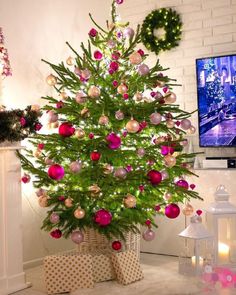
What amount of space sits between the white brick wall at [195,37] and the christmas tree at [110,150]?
952 mm

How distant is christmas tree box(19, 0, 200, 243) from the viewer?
3.19 m

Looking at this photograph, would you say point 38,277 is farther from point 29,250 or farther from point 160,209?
point 160,209

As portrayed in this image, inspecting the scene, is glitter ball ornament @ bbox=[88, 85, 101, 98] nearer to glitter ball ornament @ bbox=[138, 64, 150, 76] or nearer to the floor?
glitter ball ornament @ bbox=[138, 64, 150, 76]

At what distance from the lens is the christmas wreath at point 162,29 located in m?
4.41

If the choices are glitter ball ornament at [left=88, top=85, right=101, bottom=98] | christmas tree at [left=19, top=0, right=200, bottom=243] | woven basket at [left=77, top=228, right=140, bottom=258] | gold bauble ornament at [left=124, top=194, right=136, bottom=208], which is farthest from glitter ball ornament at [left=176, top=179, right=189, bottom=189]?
glitter ball ornament at [left=88, top=85, right=101, bottom=98]

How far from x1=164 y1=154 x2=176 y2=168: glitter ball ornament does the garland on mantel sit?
36.4 inches

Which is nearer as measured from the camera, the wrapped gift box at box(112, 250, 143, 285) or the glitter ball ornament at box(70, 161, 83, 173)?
the glitter ball ornament at box(70, 161, 83, 173)

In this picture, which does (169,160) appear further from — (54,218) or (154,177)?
(54,218)

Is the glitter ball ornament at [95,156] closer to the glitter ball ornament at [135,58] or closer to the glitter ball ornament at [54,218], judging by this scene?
the glitter ball ornament at [54,218]

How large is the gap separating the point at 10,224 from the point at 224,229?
60.5 inches

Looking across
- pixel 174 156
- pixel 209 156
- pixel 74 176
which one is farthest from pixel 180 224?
pixel 74 176

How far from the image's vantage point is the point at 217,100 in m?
4.10

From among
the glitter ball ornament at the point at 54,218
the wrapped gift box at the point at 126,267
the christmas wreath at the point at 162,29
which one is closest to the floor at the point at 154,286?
the wrapped gift box at the point at 126,267

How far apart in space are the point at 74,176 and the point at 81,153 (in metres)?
0.16
